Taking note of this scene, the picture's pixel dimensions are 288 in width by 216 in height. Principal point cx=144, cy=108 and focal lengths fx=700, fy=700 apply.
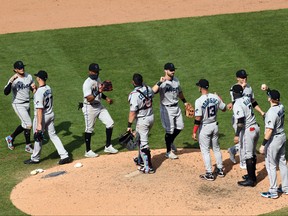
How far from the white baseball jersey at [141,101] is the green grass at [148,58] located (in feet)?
6.40

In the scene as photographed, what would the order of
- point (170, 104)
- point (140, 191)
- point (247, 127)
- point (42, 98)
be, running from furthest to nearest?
1. point (170, 104)
2. point (42, 98)
3. point (247, 127)
4. point (140, 191)

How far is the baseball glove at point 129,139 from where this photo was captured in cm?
1418

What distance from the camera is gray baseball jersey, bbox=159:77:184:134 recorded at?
14609mm

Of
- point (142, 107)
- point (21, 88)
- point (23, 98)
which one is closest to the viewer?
point (142, 107)

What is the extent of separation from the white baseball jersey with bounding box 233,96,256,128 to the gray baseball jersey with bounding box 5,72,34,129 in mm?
4972

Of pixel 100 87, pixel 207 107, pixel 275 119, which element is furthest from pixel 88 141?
pixel 275 119

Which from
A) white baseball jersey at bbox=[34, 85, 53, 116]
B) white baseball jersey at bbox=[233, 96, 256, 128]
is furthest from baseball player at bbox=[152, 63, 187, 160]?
white baseball jersey at bbox=[34, 85, 53, 116]

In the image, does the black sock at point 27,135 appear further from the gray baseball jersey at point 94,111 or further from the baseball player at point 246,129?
the baseball player at point 246,129

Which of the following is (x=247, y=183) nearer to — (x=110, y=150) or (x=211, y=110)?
(x=211, y=110)

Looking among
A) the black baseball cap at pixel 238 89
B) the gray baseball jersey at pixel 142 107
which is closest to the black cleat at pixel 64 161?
the gray baseball jersey at pixel 142 107

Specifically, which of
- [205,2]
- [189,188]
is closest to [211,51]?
[205,2]

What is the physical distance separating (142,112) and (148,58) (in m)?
6.42

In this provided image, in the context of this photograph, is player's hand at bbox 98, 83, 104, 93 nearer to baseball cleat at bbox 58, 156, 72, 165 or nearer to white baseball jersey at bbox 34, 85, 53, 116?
white baseball jersey at bbox 34, 85, 53, 116

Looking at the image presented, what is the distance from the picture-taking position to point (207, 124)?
13727 mm
